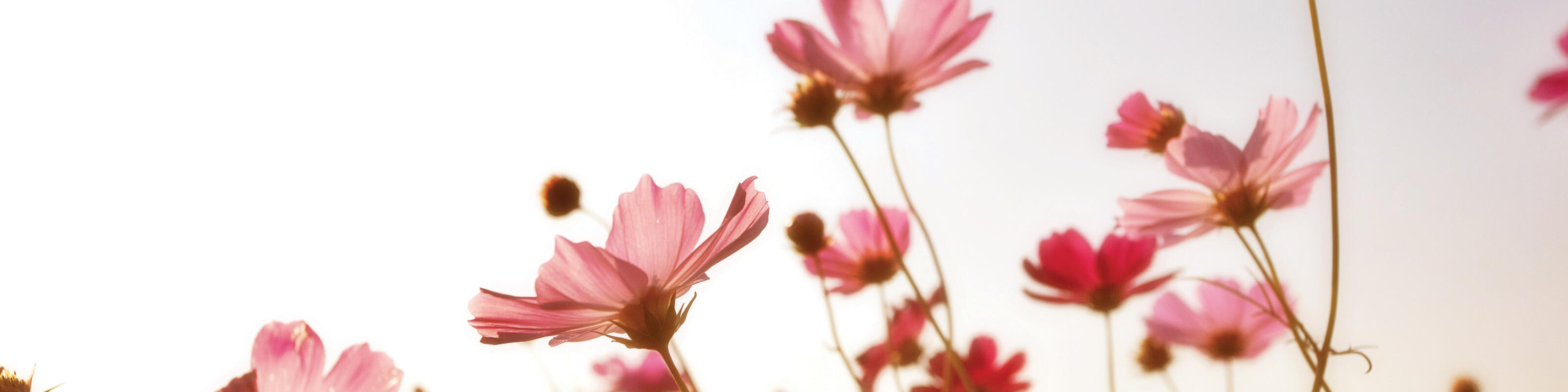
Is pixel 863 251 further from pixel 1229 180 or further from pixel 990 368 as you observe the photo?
pixel 1229 180

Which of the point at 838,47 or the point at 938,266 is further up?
the point at 838,47

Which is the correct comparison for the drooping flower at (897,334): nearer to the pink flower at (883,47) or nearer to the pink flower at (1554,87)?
the pink flower at (883,47)

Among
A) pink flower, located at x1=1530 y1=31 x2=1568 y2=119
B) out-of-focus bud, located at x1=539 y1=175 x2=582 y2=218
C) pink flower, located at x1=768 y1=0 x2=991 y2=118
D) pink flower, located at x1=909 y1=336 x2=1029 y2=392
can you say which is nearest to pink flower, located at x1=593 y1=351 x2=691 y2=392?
out-of-focus bud, located at x1=539 y1=175 x2=582 y2=218

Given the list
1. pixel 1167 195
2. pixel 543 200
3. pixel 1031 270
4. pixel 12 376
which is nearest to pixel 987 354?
pixel 1031 270

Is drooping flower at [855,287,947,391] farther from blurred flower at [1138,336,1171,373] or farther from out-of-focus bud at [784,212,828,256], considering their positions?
blurred flower at [1138,336,1171,373]

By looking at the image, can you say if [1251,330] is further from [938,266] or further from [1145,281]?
[938,266]

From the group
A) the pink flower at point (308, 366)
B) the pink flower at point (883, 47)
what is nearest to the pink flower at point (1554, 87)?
the pink flower at point (883, 47)

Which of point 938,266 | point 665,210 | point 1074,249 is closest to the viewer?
point 665,210
